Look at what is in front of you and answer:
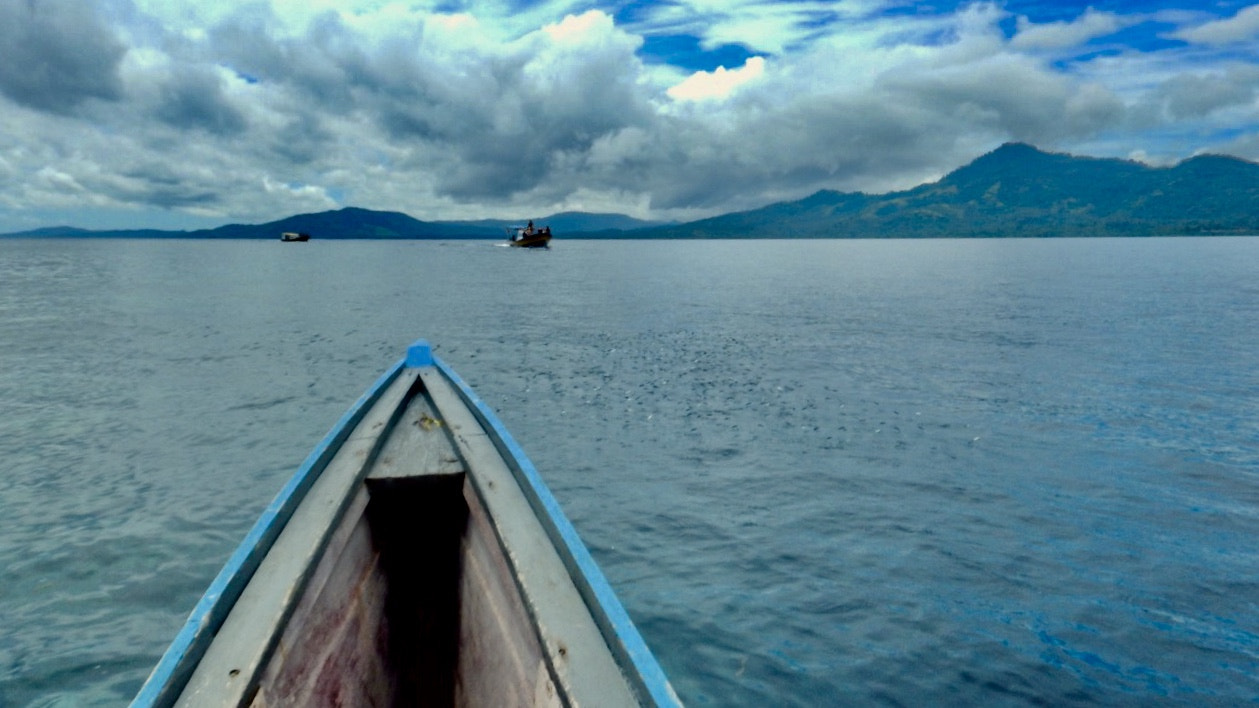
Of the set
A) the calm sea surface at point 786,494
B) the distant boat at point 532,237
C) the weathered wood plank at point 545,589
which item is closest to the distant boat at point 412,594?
the weathered wood plank at point 545,589

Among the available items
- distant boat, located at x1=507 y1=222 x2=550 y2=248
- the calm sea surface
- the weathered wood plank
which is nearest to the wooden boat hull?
distant boat, located at x1=507 y1=222 x2=550 y2=248

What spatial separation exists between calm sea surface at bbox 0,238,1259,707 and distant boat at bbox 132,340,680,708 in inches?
125

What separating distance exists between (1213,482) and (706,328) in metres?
25.7

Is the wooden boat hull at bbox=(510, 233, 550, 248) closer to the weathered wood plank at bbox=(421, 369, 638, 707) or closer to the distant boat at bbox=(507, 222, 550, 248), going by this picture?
the distant boat at bbox=(507, 222, 550, 248)

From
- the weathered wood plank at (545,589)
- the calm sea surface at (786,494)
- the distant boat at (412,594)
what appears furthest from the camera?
the calm sea surface at (786,494)

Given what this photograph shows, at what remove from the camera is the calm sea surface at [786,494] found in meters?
8.41

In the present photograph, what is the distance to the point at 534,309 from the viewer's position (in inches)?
1903

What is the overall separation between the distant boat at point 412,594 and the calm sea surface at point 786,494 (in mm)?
3183

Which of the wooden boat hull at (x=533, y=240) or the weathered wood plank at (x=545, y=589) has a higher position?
the wooden boat hull at (x=533, y=240)

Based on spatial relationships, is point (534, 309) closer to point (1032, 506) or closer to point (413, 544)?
point (1032, 506)

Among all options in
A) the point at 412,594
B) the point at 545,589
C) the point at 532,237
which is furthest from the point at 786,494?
the point at 532,237

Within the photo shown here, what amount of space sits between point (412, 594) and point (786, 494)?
28.2 feet

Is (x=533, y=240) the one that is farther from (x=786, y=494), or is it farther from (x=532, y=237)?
(x=786, y=494)

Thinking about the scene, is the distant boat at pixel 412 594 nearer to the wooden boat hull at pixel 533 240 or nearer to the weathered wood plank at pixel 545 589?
the weathered wood plank at pixel 545 589
